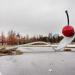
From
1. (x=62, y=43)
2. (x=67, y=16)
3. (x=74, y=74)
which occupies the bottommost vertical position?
(x=74, y=74)

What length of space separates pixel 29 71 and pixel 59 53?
259 cm

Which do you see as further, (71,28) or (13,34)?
(13,34)

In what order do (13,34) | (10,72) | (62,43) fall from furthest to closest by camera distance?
(13,34) < (62,43) < (10,72)

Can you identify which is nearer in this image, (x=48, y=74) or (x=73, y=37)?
(x=48, y=74)

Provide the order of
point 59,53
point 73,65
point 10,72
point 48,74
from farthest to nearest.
A: point 59,53 < point 73,65 < point 10,72 < point 48,74

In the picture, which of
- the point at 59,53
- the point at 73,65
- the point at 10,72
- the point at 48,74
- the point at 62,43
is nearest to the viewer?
the point at 48,74

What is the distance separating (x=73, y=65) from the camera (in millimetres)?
4703

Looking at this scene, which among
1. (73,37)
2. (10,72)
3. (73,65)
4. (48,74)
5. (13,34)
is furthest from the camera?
(13,34)

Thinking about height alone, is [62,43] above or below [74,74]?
above

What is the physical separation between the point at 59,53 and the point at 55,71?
105 inches

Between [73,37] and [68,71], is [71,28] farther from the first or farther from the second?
[68,71]

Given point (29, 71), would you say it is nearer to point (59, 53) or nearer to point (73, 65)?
point (73, 65)

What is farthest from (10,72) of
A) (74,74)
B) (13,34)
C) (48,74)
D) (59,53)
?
(13,34)

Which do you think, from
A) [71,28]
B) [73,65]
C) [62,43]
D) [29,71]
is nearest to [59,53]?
[62,43]
